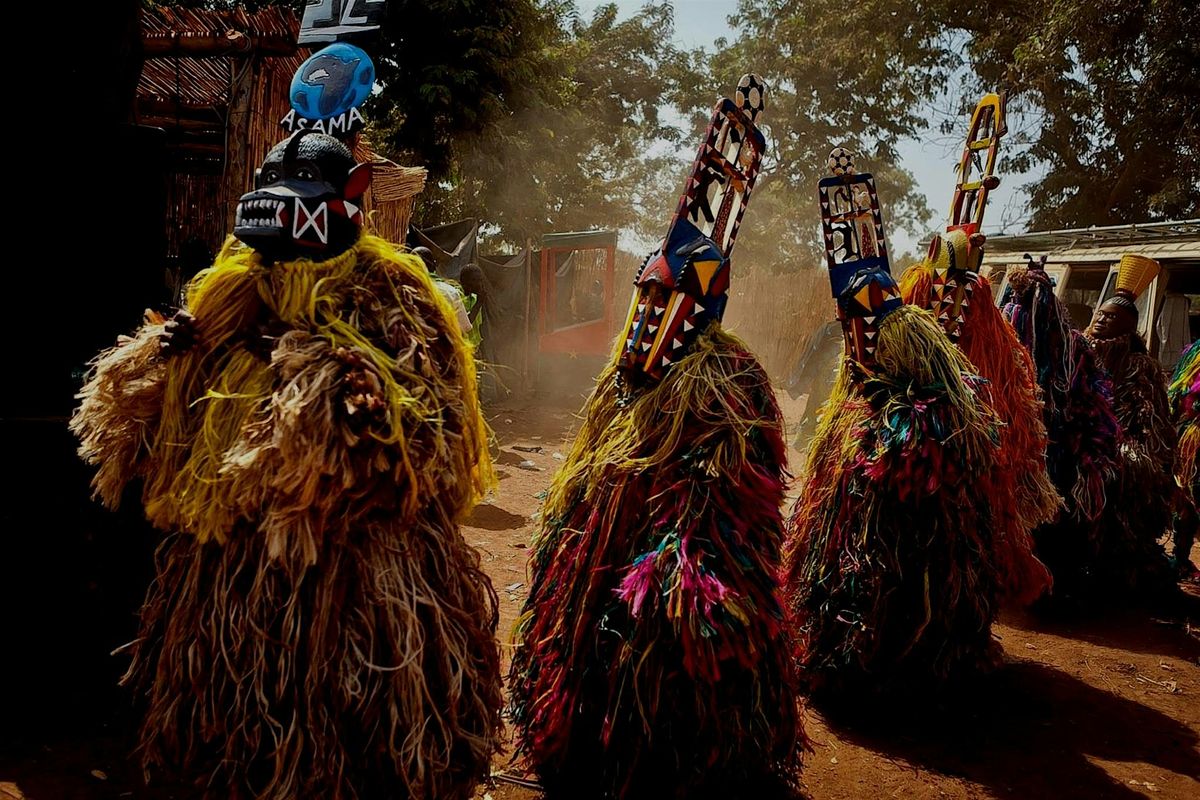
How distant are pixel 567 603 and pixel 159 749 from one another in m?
1.19

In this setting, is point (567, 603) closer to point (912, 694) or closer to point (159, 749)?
point (159, 749)

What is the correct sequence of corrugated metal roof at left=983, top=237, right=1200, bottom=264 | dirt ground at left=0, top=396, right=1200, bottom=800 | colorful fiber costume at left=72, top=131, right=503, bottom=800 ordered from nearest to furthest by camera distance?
colorful fiber costume at left=72, top=131, right=503, bottom=800, dirt ground at left=0, top=396, right=1200, bottom=800, corrugated metal roof at left=983, top=237, right=1200, bottom=264

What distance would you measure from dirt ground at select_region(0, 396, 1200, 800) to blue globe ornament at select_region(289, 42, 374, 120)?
1186mm

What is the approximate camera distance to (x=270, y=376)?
2039mm

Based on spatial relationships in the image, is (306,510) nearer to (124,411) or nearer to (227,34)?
(124,411)

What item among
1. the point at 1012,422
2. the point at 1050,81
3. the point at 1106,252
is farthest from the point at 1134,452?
the point at 1050,81

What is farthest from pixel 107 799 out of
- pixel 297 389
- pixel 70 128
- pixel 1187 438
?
pixel 1187 438

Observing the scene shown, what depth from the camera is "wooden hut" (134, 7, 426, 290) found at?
5.07 metres

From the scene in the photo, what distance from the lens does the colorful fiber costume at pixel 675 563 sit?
250 cm

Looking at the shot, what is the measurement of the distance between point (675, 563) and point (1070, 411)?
386 centimetres

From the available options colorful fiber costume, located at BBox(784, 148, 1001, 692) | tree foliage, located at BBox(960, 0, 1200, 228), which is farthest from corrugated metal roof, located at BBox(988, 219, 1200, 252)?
colorful fiber costume, located at BBox(784, 148, 1001, 692)

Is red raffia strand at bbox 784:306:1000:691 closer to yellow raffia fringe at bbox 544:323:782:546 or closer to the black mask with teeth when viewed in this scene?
yellow raffia fringe at bbox 544:323:782:546

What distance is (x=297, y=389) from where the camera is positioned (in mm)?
1869

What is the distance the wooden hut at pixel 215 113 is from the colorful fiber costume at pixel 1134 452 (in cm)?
490
